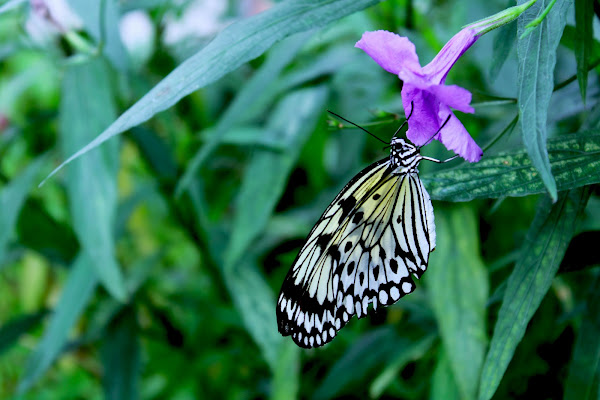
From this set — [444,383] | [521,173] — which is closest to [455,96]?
[521,173]

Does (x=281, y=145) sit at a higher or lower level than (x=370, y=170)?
higher

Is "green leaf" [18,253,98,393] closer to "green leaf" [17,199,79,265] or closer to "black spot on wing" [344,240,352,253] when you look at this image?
"green leaf" [17,199,79,265]

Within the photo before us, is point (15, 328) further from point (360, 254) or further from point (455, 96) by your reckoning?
point (455, 96)

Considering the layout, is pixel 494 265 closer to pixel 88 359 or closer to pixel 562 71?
pixel 562 71

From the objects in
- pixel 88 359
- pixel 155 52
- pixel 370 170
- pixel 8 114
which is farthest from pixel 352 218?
pixel 8 114

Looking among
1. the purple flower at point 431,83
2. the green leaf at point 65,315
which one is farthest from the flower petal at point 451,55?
the green leaf at point 65,315
